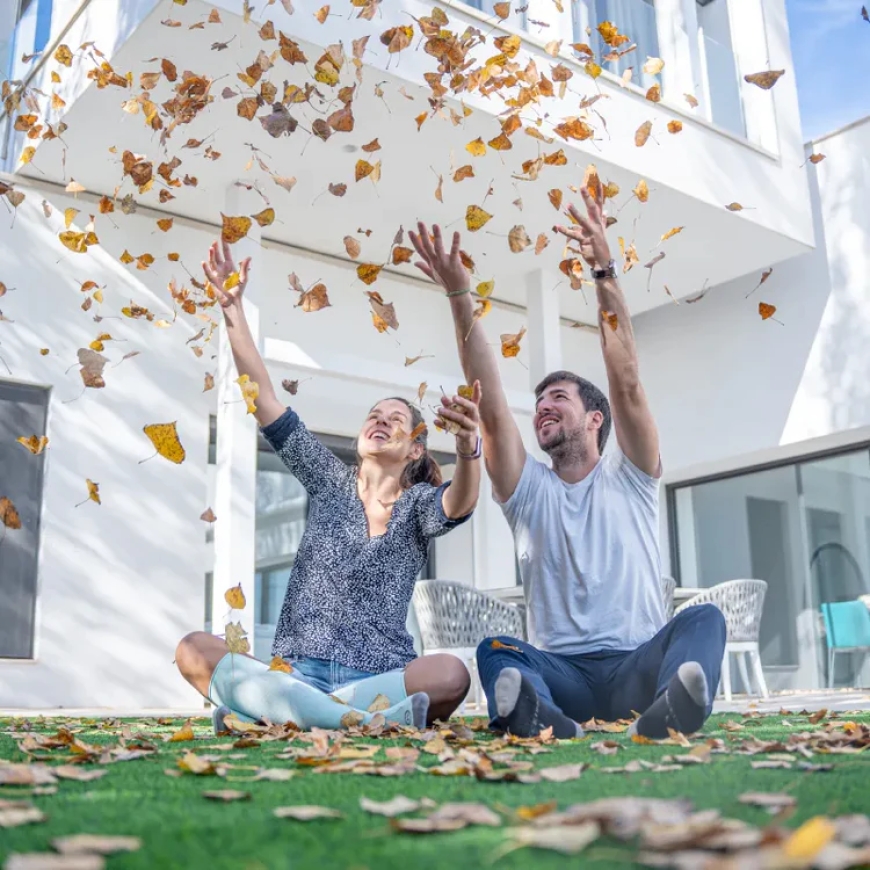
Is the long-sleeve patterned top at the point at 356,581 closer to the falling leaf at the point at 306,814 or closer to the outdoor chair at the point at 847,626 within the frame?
the falling leaf at the point at 306,814

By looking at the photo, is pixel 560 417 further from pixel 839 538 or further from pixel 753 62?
pixel 839 538

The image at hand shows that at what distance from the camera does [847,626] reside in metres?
7.57

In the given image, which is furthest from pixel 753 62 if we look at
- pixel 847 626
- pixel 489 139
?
pixel 847 626

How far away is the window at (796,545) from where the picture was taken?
776 cm

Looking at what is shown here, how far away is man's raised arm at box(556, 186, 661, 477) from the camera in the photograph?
245 centimetres

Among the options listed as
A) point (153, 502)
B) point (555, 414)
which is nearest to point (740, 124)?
point (153, 502)

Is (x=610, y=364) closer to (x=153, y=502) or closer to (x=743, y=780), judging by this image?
(x=743, y=780)

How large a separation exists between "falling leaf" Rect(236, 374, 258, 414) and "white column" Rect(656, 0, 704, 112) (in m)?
4.94

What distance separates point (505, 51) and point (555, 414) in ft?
7.19

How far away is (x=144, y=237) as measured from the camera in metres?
6.61

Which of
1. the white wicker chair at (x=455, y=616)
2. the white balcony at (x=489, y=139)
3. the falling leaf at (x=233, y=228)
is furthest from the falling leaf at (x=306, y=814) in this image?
the white wicker chair at (x=455, y=616)

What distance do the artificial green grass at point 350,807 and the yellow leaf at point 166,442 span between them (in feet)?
4.46

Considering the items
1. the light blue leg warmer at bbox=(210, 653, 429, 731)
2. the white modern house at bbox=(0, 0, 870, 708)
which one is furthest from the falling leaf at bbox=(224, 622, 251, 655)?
the white modern house at bbox=(0, 0, 870, 708)

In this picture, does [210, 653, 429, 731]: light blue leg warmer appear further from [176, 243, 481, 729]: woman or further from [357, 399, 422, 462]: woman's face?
[357, 399, 422, 462]: woman's face
